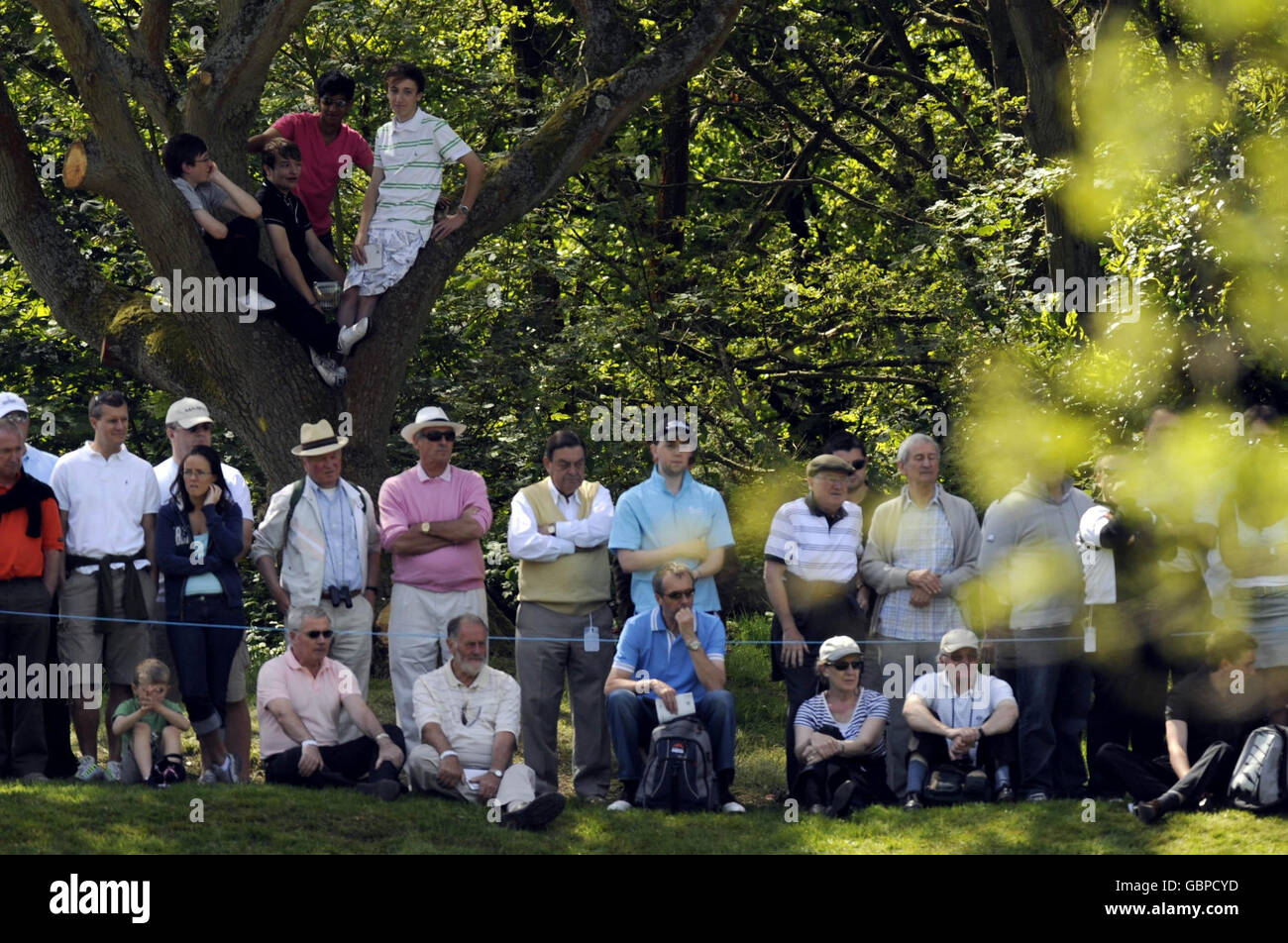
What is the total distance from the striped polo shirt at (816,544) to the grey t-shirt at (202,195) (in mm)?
4168

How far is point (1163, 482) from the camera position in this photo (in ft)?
6.73

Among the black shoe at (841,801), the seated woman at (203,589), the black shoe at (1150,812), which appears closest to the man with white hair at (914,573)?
the black shoe at (841,801)

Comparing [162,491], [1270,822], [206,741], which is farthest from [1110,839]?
[162,491]

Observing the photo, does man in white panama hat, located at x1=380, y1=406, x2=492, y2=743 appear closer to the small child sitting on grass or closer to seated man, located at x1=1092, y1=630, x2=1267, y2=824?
the small child sitting on grass

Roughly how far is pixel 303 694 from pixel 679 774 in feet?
6.83

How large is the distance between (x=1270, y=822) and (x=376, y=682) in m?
6.91

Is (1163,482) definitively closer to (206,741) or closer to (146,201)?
(206,741)

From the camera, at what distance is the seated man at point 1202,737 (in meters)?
7.96

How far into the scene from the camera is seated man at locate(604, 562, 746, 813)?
8.53 meters

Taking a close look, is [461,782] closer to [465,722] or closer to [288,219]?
[465,722]

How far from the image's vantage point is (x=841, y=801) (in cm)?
818

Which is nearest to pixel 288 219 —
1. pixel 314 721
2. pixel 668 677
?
pixel 314 721

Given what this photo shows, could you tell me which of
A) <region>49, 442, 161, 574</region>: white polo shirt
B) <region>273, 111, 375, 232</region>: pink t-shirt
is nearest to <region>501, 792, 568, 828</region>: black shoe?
<region>49, 442, 161, 574</region>: white polo shirt

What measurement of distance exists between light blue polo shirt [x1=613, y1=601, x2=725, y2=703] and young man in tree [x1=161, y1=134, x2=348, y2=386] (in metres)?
2.87
